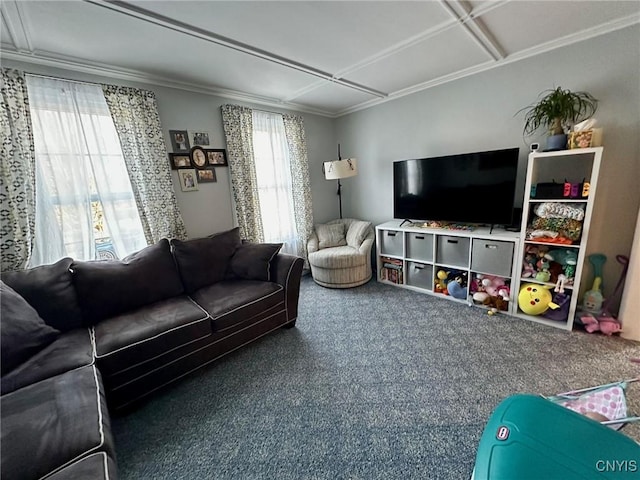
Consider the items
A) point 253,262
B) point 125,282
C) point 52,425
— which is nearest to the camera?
point 52,425

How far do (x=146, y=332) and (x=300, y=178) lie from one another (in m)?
2.60

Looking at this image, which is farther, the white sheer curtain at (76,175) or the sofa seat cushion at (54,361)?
the white sheer curtain at (76,175)

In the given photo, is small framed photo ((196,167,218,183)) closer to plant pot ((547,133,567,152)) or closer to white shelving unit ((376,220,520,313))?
white shelving unit ((376,220,520,313))

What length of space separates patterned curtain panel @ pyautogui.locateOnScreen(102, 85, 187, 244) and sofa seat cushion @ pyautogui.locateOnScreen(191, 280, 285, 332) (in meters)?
0.82

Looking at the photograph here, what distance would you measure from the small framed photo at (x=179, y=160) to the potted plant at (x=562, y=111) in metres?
3.32

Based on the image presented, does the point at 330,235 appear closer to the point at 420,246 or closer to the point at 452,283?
the point at 420,246

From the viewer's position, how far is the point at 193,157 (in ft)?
8.77

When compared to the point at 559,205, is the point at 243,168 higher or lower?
higher

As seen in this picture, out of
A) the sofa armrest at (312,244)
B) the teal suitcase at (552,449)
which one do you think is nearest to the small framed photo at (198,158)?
the sofa armrest at (312,244)

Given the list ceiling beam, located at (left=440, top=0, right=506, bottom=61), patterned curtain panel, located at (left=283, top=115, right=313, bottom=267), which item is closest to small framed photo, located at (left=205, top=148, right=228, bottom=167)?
patterned curtain panel, located at (left=283, top=115, right=313, bottom=267)

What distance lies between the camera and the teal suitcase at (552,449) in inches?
28.8

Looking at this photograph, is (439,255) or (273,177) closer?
(439,255)

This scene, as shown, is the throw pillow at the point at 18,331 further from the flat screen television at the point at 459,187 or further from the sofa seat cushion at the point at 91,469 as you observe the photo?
the flat screen television at the point at 459,187

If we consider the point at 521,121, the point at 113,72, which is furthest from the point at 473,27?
the point at 113,72
